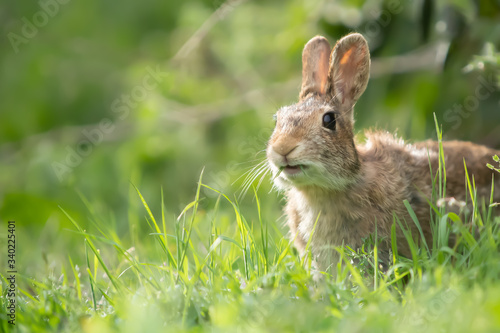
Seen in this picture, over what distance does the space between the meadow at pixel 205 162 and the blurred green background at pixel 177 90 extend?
0.7 inches

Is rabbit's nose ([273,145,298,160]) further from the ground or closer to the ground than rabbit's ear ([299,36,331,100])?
closer to the ground

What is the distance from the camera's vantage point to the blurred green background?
450cm

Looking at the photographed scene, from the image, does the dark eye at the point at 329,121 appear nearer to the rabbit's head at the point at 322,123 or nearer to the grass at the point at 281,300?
the rabbit's head at the point at 322,123

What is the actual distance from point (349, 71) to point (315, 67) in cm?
22

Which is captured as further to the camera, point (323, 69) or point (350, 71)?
point (323, 69)

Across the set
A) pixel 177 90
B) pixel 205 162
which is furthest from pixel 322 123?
pixel 177 90

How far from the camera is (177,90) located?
262 inches

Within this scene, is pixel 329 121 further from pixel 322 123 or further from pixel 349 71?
pixel 349 71

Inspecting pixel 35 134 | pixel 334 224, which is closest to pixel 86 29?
pixel 35 134

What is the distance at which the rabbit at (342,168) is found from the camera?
3.14 metres

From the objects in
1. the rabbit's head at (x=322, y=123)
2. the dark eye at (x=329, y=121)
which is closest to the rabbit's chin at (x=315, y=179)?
the rabbit's head at (x=322, y=123)

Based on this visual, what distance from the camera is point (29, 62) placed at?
6820mm

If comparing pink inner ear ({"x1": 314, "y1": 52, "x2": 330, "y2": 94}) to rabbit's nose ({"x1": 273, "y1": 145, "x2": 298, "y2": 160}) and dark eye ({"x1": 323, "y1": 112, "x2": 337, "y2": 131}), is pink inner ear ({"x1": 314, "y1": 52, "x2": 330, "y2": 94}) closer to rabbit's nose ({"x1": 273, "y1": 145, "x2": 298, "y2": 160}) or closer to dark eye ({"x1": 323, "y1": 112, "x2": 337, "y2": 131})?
dark eye ({"x1": 323, "y1": 112, "x2": 337, "y2": 131})

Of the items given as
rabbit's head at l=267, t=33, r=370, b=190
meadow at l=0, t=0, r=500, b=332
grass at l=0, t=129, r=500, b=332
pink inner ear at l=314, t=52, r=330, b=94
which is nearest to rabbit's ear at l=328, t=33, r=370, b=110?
rabbit's head at l=267, t=33, r=370, b=190
